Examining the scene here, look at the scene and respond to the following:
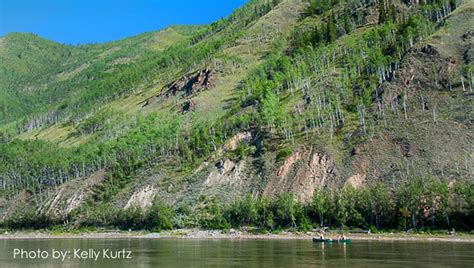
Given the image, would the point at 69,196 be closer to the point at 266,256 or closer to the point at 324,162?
the point at 324,162

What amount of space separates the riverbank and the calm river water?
→ 396 inches

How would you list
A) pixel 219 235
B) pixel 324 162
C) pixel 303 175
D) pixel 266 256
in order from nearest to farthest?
pixel 266 256
pixel 219 235
pixel 303 175
pixel 324 162

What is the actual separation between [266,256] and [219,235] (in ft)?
163

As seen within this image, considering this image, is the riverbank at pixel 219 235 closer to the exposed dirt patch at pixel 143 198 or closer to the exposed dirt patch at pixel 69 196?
the exposed dirt patch at pixel 69 196

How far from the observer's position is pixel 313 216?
12938 centimetres

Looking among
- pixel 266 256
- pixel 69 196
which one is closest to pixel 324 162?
pixel 266 256

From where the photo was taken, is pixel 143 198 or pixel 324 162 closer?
pixel 324 162

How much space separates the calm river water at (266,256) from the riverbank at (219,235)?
10050 millimetres

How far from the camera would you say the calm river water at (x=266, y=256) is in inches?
2781

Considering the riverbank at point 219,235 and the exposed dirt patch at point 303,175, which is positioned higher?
the exposed dirt patch at point 303,175

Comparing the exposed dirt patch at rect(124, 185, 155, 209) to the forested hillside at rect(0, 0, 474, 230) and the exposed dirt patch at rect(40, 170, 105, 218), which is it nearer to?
the forested hillside at rect(0, 0, 474, 230)

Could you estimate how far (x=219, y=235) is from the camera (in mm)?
128625

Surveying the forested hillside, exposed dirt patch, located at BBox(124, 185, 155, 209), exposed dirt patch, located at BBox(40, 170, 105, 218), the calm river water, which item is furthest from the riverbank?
exposed dirt patch, located at BBox(124, 185, 155, 209)

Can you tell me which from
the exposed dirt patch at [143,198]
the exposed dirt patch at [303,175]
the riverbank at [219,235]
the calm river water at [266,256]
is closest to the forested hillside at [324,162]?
the exposed dirt patch at [303,175]
